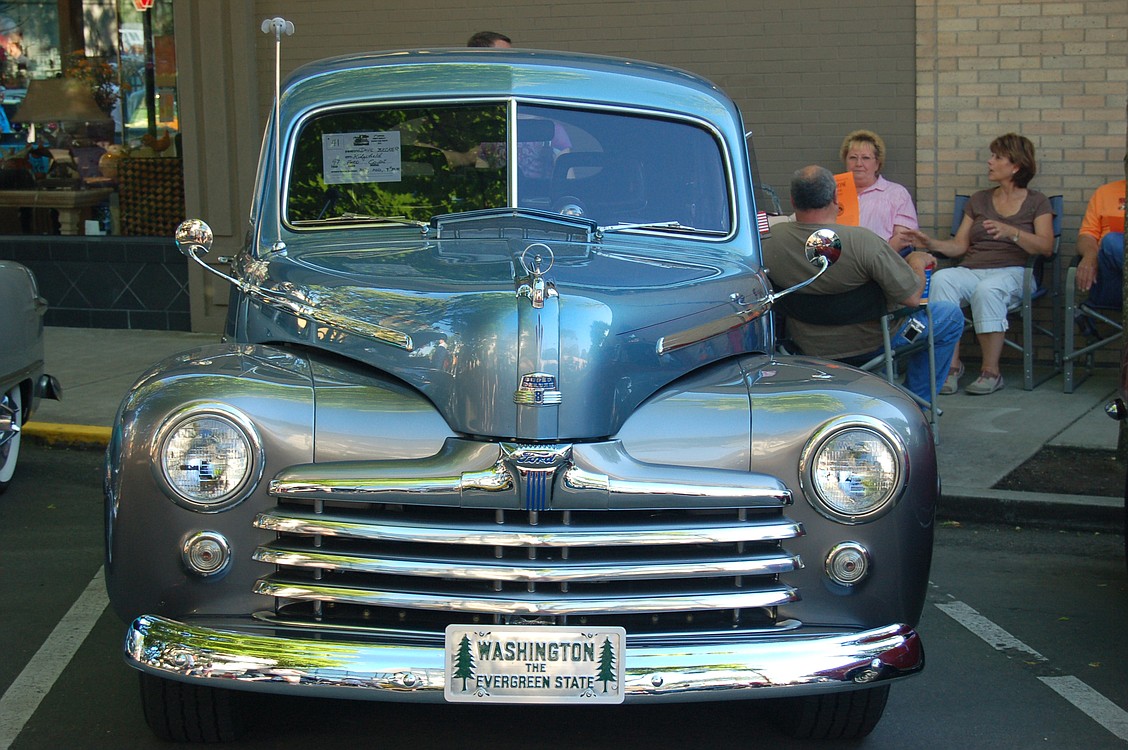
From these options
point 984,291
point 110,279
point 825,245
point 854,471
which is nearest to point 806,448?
point 854,471

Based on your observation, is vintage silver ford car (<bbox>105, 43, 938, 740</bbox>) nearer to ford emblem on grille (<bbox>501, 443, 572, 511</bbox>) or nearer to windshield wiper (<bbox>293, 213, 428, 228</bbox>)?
ford emblem on grille (<bbox>501, 443, 572, 511</bbox>)

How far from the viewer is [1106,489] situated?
638cm

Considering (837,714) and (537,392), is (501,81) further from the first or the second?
(837,714)

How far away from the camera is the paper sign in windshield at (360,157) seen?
454 cm

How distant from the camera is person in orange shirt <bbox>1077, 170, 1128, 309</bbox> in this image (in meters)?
8.15

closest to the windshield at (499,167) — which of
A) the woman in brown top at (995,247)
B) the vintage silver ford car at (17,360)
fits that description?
the vintage silver ford car at (17,360)

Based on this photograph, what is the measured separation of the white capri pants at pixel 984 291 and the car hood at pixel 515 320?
458 cm

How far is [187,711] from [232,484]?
726 mm

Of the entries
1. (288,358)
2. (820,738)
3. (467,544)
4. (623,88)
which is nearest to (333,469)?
(467,544)

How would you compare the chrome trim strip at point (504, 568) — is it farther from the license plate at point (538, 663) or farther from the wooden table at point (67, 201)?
the wooden table at point (67, 201)

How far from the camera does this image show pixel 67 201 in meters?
11.3

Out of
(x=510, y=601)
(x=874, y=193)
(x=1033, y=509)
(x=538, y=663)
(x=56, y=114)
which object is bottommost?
(x=1033, y=509)

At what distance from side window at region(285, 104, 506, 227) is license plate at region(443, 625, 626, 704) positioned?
1.76m

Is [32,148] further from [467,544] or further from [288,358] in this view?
[467,544]
